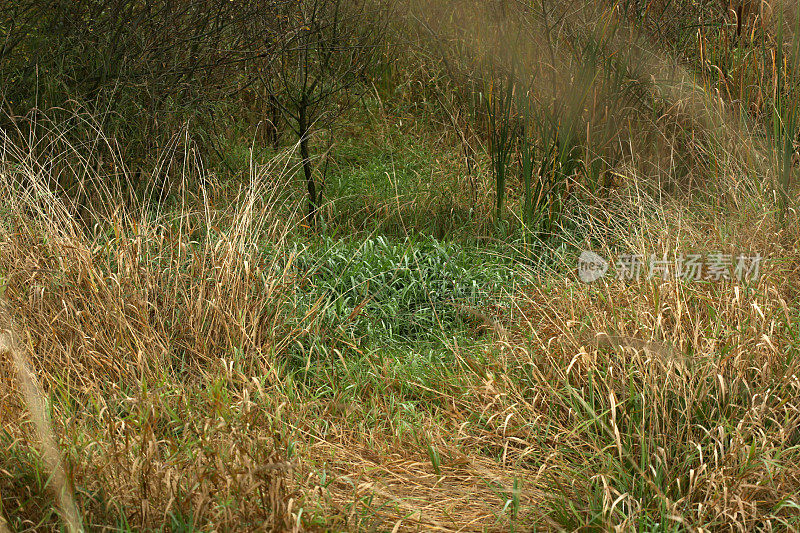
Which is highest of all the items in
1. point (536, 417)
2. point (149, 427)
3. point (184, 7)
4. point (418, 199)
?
point (184, 7)

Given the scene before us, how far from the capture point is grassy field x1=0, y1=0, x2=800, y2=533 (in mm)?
2082

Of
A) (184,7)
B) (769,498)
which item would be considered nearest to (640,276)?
(769,498)

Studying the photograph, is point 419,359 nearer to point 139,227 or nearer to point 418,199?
point 139,227

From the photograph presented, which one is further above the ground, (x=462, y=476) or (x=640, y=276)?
(x=640, y=276)

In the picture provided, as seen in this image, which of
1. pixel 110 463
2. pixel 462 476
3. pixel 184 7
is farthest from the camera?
pixel 184 7

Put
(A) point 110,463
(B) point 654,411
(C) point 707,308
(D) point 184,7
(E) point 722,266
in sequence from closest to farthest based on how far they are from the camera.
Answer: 1. (A) point 110,463
2. (B) point 654,411
3. (C) point 707,308
4. (E) point 722,266
5. (D) point 184,7

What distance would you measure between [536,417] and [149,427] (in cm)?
112

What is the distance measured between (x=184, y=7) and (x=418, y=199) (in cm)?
175

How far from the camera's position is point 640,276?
3.04 metres

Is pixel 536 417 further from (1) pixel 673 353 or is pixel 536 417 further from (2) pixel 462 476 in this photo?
(1) pixel 673 353

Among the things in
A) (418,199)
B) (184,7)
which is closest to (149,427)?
(418,199)

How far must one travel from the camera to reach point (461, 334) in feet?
11.5

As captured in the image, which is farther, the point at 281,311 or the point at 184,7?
the point at 184,7

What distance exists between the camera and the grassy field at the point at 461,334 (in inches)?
82.0
